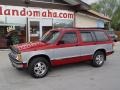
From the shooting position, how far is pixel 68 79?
8.03 metres

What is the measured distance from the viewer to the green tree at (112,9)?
49162 millimetres

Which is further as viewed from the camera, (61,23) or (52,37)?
(61,23)

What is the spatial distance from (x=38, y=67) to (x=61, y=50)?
1.17 metres

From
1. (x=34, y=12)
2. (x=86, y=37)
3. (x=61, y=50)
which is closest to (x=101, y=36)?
(x=86, y=37)

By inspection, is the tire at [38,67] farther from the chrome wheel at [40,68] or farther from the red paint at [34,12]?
the red paint at [34,12]

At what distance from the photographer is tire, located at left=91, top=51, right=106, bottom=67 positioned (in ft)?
32.9

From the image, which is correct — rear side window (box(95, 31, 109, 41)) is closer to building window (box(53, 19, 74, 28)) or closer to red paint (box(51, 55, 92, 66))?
red paint (box(51, 55, 92, 66))

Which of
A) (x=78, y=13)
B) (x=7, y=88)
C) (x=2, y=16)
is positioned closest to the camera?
(x=7, y=88)

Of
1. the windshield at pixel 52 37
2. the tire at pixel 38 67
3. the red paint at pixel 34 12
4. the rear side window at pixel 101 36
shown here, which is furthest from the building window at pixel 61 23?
the tire at pixel 38 67

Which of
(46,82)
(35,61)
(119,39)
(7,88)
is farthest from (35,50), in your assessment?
(119,39)

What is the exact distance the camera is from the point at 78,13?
2089cm

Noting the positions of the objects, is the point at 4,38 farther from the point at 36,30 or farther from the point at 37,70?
the point at 37,70

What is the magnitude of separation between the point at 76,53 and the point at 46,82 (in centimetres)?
215

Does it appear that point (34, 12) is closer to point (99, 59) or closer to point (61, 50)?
point (99, 59)
